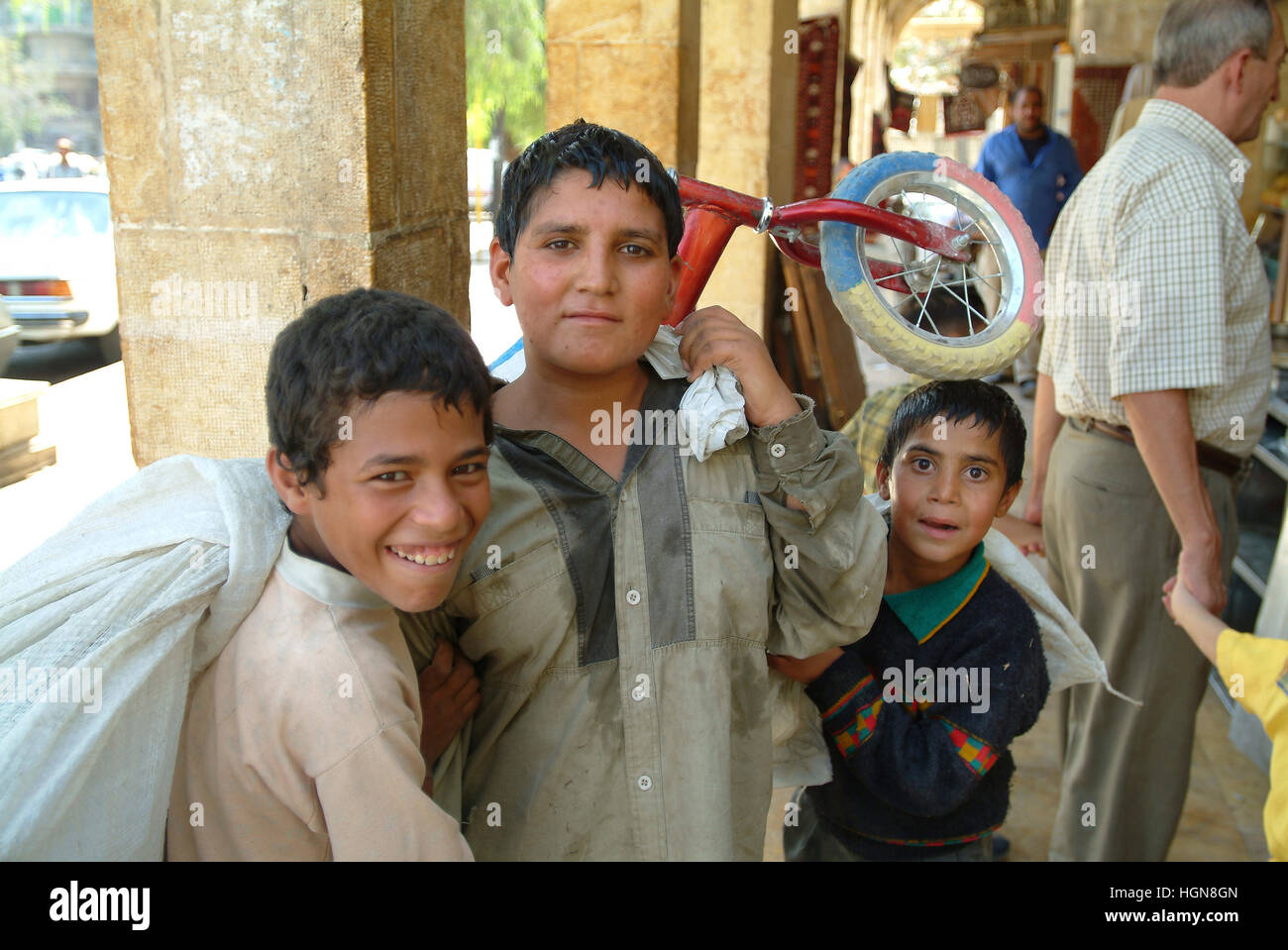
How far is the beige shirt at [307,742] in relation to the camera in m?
1.17

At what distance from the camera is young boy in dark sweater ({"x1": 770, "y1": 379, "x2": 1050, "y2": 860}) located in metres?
1.71

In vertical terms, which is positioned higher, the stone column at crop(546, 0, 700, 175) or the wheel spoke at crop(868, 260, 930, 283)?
the stone column at crop(546, 0, 700, 175)

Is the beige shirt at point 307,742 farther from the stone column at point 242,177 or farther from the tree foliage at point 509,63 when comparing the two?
the tree foliage at point 509,63

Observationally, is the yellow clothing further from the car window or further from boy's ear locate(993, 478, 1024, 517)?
the car window

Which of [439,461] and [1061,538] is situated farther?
[1061,538]

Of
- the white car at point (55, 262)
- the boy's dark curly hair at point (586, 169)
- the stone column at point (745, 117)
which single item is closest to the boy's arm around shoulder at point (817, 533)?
the boy's dark curly hair at point (586, 169)

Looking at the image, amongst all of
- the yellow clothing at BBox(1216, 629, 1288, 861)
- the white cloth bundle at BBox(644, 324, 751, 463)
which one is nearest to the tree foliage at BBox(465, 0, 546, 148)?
the yellow clothing at BBox(1216, 629, 1288, 861)

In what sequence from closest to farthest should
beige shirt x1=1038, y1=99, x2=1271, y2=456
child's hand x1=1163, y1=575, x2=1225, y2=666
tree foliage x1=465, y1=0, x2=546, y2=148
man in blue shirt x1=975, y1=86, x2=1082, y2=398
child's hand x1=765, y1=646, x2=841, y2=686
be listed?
child's hand x1=765, y1=646, x2=841, y2=686
child's hand x1=1163, y1=575, x2=1225, y2=666
beige shirt x1=1038, y1=99, x2=1271, y2=456
man in blue shirt x1=975, y1=86, x2=1082, y2=398
tree foliage x1=465, y1=0, x2=546, y2=148

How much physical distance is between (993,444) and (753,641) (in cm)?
62

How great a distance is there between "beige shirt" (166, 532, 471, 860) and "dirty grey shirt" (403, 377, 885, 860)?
7.6 inches
